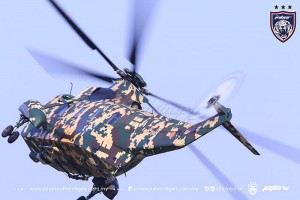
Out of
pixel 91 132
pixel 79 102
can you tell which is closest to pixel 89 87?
pixel 79 102

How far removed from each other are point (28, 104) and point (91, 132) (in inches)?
189

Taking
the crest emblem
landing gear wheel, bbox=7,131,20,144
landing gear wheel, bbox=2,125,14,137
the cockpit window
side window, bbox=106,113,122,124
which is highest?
landing gear wheel, bbox=2,125,14,137

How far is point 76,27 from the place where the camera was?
2169 inches

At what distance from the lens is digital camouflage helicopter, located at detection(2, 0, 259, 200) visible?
172ft

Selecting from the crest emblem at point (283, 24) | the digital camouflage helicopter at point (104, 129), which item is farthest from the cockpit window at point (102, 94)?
the crest emblem at point (283, 24)

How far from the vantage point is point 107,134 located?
54312 mm

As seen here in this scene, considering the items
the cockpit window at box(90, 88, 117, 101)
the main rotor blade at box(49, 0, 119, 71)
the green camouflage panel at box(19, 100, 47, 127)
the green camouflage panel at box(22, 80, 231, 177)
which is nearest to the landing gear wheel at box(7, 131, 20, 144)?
the green camouflage panel at box(22, 80, 231, 177)

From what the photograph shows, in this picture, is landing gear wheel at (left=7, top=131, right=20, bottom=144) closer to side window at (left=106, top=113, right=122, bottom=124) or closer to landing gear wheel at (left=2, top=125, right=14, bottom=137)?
landing gear wheel at (left=2, top=125, right=14, bottom=137)

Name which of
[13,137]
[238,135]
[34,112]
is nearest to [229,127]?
[238,135]

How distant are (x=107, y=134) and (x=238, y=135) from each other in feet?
22.6

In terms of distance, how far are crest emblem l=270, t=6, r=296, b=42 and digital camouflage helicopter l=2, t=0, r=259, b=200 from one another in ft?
29.1

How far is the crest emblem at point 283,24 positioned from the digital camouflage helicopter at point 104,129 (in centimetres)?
886

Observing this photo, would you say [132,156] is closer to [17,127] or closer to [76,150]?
[76,150]

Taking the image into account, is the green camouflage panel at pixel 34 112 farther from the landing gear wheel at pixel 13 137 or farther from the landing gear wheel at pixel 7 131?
the landing gear wheel at pixel 13 137
